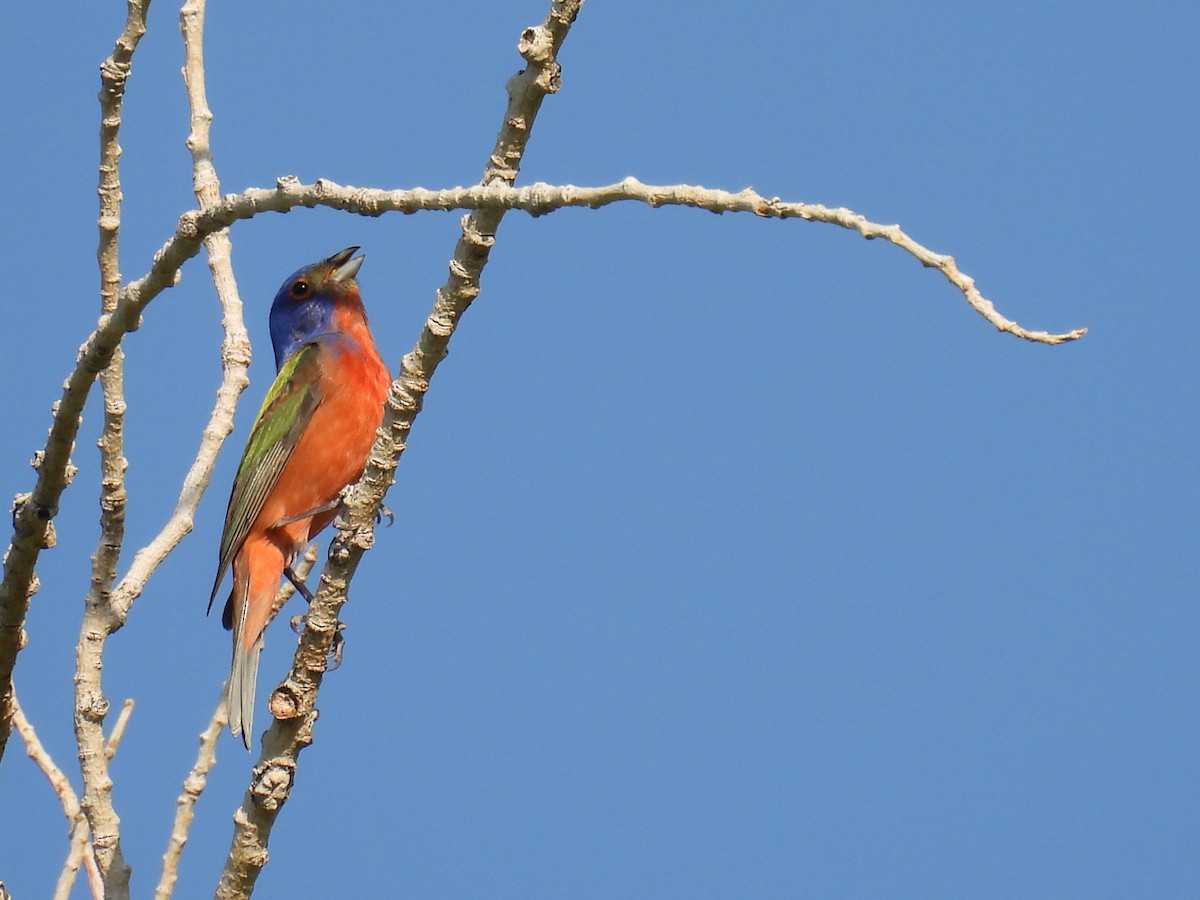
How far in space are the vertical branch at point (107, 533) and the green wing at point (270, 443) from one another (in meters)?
2.28

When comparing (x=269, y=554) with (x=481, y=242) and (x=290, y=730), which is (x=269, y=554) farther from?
(x=481, y=242)

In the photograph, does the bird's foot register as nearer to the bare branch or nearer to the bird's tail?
the bird's tail

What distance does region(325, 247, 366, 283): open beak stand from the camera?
768 centimetres

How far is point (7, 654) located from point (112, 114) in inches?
62.2

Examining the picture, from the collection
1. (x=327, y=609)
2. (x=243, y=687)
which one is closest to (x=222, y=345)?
(x=327, y=609)

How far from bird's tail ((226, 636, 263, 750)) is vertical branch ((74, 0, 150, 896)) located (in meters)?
1.19

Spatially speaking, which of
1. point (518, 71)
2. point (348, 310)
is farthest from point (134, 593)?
point (348, 310)

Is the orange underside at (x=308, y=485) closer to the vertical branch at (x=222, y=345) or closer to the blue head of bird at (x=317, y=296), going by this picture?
the blue head of bird at (x=317, y=296)

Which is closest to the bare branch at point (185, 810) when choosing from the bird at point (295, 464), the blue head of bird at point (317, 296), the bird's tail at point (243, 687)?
the bird's tail at point (243, 687)

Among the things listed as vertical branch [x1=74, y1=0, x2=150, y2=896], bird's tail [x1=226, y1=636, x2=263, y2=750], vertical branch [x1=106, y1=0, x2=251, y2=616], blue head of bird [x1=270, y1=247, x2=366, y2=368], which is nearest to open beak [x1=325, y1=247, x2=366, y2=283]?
blue head of bird [x1=270, y1=247, x2=366, y2=368]

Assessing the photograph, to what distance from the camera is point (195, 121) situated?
4.62 m

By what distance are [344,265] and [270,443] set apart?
140 cm

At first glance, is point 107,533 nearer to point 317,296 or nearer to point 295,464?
point 295,464

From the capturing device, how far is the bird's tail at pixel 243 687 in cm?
536
